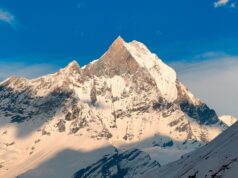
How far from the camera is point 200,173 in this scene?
17912 centimetres

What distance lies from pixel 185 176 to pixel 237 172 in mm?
41425

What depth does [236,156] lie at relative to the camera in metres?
172

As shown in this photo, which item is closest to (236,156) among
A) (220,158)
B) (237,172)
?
(220,158)

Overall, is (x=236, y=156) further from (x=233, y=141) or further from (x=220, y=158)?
(x=233, y=141)

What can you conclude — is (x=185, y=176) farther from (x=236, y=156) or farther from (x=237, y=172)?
(x=237, y=172)

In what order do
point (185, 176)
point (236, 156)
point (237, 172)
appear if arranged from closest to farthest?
point (237, 172) → point (236, 156) → point (185, 176)

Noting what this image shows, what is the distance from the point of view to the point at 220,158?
7057 inches

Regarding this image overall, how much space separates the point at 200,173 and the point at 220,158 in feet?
20.2

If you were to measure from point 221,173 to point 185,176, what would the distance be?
35156mm

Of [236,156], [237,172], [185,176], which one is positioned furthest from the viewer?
[185,176]

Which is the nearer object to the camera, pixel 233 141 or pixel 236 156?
pixel 236 156

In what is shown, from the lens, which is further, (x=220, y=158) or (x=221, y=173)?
(x=220, y=158)

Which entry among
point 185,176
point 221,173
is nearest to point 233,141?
point 185,176

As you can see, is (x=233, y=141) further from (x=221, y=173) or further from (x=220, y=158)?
(x=221, y=173)
